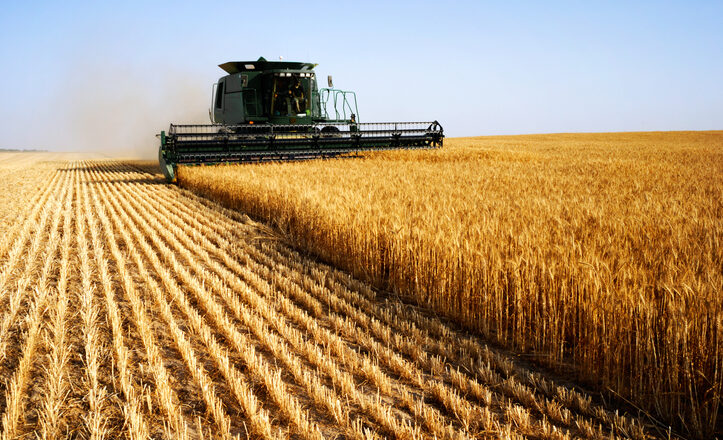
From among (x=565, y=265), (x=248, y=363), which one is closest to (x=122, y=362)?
(x=248, y=363)

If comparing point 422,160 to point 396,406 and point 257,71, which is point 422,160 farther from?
point 396,406

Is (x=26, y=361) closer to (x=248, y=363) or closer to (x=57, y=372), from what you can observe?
(x=57, y=372)

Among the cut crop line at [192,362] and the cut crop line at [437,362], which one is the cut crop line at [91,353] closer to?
the cut crop line at [192,362]

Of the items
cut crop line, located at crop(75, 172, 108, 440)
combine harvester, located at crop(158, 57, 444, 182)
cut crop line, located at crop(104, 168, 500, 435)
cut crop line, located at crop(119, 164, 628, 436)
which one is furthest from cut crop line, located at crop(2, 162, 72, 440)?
combine harvester, located at crop(158, 57, 444, 182)

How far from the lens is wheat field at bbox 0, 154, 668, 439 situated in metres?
2.63

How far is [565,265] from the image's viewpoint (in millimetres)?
3395

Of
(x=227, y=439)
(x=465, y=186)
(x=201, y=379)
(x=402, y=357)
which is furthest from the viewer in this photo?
(x=465, y=186)

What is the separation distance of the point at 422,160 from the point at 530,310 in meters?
12.3

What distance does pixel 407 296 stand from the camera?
472 centimetres

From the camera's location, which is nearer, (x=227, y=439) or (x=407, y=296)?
(x=227, y=439)

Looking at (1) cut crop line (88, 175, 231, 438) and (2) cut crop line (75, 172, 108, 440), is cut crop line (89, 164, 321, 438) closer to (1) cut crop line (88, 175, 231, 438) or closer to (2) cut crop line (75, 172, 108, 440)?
(1) cut crop line (88, 175, 231, 438)

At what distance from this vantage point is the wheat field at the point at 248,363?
2.63 meters

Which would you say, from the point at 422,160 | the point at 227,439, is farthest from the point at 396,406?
the point at 422,160

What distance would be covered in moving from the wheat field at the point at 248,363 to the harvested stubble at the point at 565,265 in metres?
0.21
